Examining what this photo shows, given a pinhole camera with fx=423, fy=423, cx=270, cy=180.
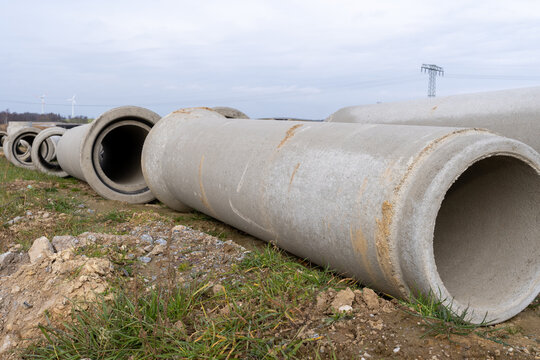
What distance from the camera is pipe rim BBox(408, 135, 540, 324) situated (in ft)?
7.80

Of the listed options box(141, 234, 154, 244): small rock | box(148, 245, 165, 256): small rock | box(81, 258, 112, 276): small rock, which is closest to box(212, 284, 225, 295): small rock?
box(81, 258, 112, 276): small rock

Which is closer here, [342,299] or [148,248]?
[342,299]

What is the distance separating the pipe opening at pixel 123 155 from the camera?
7.27m

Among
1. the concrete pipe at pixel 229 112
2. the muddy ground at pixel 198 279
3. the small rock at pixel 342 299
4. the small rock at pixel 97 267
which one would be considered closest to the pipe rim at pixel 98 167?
the concrete pipe at pixel 229 112

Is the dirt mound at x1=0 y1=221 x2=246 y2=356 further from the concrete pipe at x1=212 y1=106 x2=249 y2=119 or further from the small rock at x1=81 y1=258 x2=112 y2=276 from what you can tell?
the concrete pipe at x1=212 y1=106 x2=249 y2=119

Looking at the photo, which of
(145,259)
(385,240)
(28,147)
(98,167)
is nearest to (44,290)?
(145,259)

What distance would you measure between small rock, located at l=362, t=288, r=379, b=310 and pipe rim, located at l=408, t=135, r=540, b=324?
0.76 feet

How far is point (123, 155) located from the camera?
9.14 meters

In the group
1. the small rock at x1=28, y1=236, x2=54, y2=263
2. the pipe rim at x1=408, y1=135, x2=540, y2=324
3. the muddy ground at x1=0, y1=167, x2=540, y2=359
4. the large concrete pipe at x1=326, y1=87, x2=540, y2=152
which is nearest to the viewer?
the muddy ground at x1=0, y1=167, x2=540, y2=359

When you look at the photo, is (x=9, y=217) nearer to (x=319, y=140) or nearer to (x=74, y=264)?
(x=74, y=264)

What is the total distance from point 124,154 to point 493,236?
770 centimetres

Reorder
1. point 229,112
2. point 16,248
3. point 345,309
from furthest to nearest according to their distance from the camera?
1. point 229,112
2. point 16,248
3. point 345,309

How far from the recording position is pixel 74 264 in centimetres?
324

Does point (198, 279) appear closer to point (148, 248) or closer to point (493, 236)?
point (148, 248)
